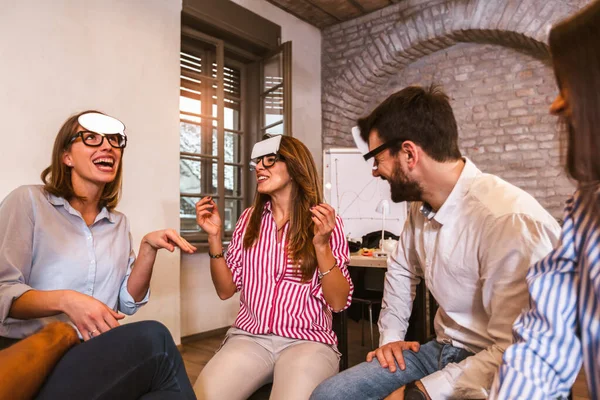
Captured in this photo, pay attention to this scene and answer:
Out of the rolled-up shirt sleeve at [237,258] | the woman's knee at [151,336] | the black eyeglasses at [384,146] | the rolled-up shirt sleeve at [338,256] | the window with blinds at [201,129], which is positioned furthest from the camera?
the window with blinds at [201,129]

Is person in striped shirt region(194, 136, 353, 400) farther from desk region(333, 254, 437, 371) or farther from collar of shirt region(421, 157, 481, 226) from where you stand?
collar of shirt region(421, 157, 481, 226)

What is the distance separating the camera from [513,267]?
3.92 feet

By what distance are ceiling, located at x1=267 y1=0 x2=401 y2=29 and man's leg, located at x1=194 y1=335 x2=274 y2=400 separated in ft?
13.6

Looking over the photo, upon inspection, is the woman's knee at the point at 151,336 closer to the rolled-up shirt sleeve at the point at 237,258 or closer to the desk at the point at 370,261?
the rolled-up shirt sleeve at the point at 237,258

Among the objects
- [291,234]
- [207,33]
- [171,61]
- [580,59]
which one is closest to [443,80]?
[207,33]

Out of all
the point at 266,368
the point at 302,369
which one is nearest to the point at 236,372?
the point at 266,368

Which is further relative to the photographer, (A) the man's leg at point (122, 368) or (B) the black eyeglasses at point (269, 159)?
(B) the black eyeglasses at point (269, 159)

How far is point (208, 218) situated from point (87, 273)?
1.71 ft

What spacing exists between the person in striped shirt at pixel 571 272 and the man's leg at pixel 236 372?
0.96 metres

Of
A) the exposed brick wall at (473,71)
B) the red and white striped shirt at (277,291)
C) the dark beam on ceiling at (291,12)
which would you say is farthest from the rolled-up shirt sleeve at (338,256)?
the dark beam on ceiling at (291,12)

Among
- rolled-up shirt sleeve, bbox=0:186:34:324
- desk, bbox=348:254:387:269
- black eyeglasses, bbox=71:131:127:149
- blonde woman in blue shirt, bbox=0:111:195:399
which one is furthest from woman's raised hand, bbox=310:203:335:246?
desk, bbox=348:254:387:269

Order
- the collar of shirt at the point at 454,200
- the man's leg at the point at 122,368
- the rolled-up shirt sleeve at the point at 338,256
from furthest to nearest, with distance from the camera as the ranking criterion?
the rolled-up shirt sleeve at the point at 338,256, the collar of shirt at the point at 454,200, the man's leg at the point at 122,368

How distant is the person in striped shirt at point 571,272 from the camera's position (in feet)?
2.28

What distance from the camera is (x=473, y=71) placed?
16.2ft
